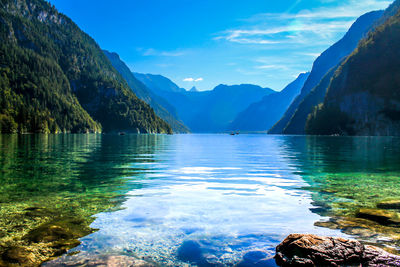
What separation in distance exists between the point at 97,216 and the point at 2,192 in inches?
344

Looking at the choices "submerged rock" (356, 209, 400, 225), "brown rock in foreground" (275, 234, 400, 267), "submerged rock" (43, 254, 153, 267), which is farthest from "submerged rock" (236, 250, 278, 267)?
"submerged rock" (356, 209, 400, 225)

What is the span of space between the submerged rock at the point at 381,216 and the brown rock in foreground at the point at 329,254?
482cm

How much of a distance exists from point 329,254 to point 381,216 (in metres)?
6.59

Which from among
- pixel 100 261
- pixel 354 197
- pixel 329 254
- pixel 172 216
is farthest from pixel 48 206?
pixel 354 197

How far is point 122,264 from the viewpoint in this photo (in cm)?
916

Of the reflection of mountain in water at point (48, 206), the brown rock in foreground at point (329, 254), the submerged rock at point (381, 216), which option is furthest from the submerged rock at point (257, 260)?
the submerged rock at point (381, 216)

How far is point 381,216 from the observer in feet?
45.7

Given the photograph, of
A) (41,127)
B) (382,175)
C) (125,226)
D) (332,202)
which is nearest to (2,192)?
(125,226)

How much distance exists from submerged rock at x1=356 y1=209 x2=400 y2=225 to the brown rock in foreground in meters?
4.82

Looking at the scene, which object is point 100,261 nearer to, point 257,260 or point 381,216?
point 257,260

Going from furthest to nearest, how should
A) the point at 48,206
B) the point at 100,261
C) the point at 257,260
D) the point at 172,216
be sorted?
the point at 48,206, the point at 172,216, the point at 257,260, the point at 100,261

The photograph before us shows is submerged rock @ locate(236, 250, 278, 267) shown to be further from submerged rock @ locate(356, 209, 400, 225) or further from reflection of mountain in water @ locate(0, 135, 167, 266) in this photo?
submerged rock @ locate(356, 209, 400, 225)

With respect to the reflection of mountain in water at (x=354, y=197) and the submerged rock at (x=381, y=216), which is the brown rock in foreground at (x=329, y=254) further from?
the submerged rock at (x=381, y=216)

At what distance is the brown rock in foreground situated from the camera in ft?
28.9
